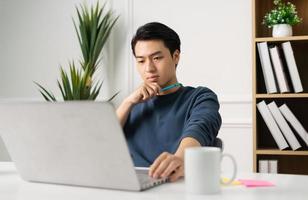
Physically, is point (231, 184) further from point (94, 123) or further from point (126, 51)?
point (126, 51)

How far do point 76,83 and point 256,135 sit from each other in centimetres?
137

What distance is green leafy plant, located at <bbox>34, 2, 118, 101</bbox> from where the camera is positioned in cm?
323

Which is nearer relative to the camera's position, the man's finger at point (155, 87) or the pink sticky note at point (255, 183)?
the pink sticky note at point (255, 183)

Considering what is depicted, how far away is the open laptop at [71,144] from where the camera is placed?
0.92 metres

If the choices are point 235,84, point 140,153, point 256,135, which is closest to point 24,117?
point 140,153

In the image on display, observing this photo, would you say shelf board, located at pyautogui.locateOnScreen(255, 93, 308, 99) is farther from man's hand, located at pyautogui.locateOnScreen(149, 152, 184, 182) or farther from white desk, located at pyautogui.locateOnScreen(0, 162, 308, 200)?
man's hand, located at pyautogui.locateOnScreen(149, 152, 184, 182)

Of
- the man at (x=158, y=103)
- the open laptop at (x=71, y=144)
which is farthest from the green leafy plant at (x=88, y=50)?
the open laptop at (x=71, y=144)

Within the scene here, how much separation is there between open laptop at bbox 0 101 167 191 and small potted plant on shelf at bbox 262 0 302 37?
178 centimetres

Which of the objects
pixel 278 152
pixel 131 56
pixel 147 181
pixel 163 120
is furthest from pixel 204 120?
pixel 131 56

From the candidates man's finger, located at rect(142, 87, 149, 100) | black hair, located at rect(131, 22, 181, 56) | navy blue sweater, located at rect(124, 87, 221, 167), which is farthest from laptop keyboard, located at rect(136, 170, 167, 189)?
black hair, located at rect(131, 22, 181, 56)

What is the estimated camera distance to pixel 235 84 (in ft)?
10.2

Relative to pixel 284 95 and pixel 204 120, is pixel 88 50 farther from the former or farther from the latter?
pixel 204 120

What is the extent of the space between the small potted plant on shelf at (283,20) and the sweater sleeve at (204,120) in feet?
3.69

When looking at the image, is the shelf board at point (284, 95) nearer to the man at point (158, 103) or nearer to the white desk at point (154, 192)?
the man at point (158, 103)
